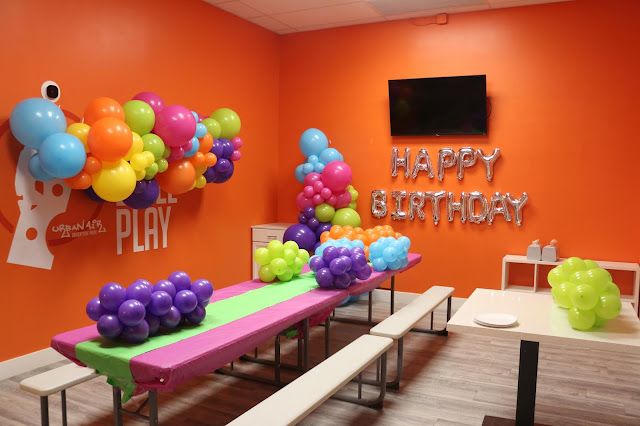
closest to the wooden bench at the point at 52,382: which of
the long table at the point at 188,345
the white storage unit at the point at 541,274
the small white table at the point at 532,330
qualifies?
Result: the long table at the point at 188,345

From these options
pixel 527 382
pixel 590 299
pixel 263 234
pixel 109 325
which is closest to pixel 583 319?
pixel 590 299

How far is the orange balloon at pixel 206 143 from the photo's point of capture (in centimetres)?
428

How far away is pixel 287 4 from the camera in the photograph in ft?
16.9

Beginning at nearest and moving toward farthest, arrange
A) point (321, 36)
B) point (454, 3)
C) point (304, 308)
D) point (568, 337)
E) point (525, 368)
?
1. point (568, 337)
2. point (525, 368)
3. point (304, 308)
4. point (454, 3)
5. point (321, 36)

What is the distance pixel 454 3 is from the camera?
5.09m

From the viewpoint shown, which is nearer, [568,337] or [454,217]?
[568,337]

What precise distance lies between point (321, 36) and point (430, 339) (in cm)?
348

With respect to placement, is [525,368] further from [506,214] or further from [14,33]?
[14,33]

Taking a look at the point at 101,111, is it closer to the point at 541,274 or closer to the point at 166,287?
the point at 166,287

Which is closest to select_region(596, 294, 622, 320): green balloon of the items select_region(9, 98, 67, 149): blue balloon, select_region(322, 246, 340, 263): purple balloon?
select_region(322, 246, 340, 263): purple balloon

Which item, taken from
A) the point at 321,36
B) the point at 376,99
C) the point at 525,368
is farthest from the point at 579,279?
the point at 321,36

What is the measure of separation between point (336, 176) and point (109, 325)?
3175 mm

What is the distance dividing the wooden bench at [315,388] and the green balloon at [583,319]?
100 cm

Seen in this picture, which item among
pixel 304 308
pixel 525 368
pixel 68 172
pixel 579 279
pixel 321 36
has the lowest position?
pixel 525 368
